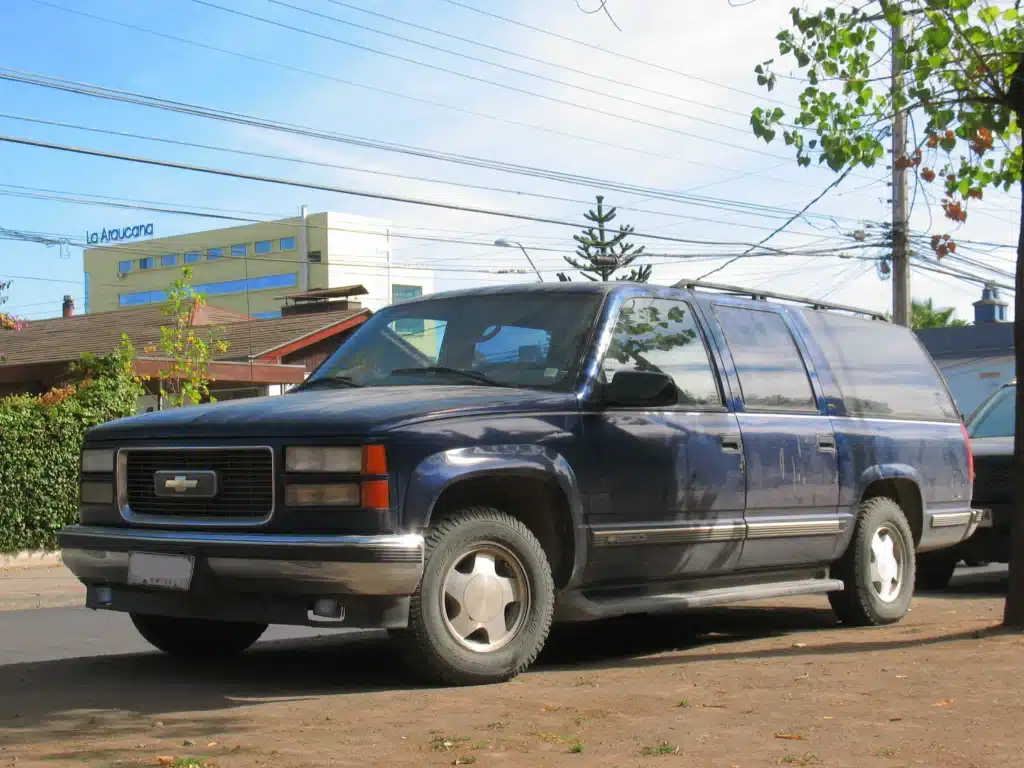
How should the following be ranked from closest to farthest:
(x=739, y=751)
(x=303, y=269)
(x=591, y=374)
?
(x=739, y=751) → (x=591, y=374) → (x=303, y=269)

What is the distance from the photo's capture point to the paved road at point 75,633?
904cm

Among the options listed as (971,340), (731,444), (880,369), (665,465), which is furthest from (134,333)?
(665,465)

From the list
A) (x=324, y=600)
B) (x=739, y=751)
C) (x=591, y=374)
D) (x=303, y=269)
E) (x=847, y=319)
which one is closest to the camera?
(x=739, y=751)

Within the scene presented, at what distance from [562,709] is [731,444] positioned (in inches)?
94.3

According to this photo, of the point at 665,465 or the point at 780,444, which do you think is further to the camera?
the point at 780,444

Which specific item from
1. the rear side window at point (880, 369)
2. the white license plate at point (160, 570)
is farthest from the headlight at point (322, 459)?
the rear side window at point (880, 369)

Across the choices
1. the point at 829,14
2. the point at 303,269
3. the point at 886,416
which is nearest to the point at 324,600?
the point at 886,416

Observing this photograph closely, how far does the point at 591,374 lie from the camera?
283 inches

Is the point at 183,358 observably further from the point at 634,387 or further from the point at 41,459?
the point at 634,387

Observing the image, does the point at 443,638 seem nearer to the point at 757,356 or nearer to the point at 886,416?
the point at 757,356

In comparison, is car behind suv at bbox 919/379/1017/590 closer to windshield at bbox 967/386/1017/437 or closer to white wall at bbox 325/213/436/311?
windshield at bbox 967/386/1017/437

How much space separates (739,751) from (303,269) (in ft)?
351

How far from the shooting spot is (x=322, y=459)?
6.16 meters

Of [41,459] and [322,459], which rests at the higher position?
[322,459]
